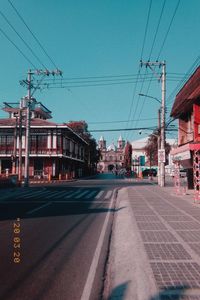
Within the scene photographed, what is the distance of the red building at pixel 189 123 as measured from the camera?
21578 millimetres

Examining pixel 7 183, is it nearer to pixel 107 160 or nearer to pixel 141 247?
pixel 141 247

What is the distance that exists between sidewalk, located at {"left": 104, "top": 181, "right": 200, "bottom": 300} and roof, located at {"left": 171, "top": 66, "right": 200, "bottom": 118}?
11.9 meters

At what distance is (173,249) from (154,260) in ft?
3.99

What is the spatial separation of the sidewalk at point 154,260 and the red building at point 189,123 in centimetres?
814

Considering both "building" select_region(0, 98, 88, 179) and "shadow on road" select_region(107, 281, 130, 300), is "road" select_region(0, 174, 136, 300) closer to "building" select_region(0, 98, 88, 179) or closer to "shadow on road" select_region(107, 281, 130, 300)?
"shadow on road" select_region(107, 281, 130, 300)

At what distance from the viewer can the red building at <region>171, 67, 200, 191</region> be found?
21578 millimetres

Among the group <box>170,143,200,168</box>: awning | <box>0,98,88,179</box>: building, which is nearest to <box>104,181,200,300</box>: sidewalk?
<box>170,143,200,168</box>: awning

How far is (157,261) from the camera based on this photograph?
25.7ft

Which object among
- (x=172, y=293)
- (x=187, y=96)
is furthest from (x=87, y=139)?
(x=172, y=293)

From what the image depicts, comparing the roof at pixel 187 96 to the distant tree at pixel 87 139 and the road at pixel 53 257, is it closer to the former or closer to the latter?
the road at pixel 53 257

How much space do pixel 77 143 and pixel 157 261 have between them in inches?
2837

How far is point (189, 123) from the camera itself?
30531 mm

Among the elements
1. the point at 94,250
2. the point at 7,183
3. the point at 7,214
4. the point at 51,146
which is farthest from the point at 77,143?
the point at 94,250

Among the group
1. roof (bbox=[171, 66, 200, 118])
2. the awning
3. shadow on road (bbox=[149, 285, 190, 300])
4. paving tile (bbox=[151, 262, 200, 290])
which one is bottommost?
shadow on road (bbox=[149, 285, 190, 300])
